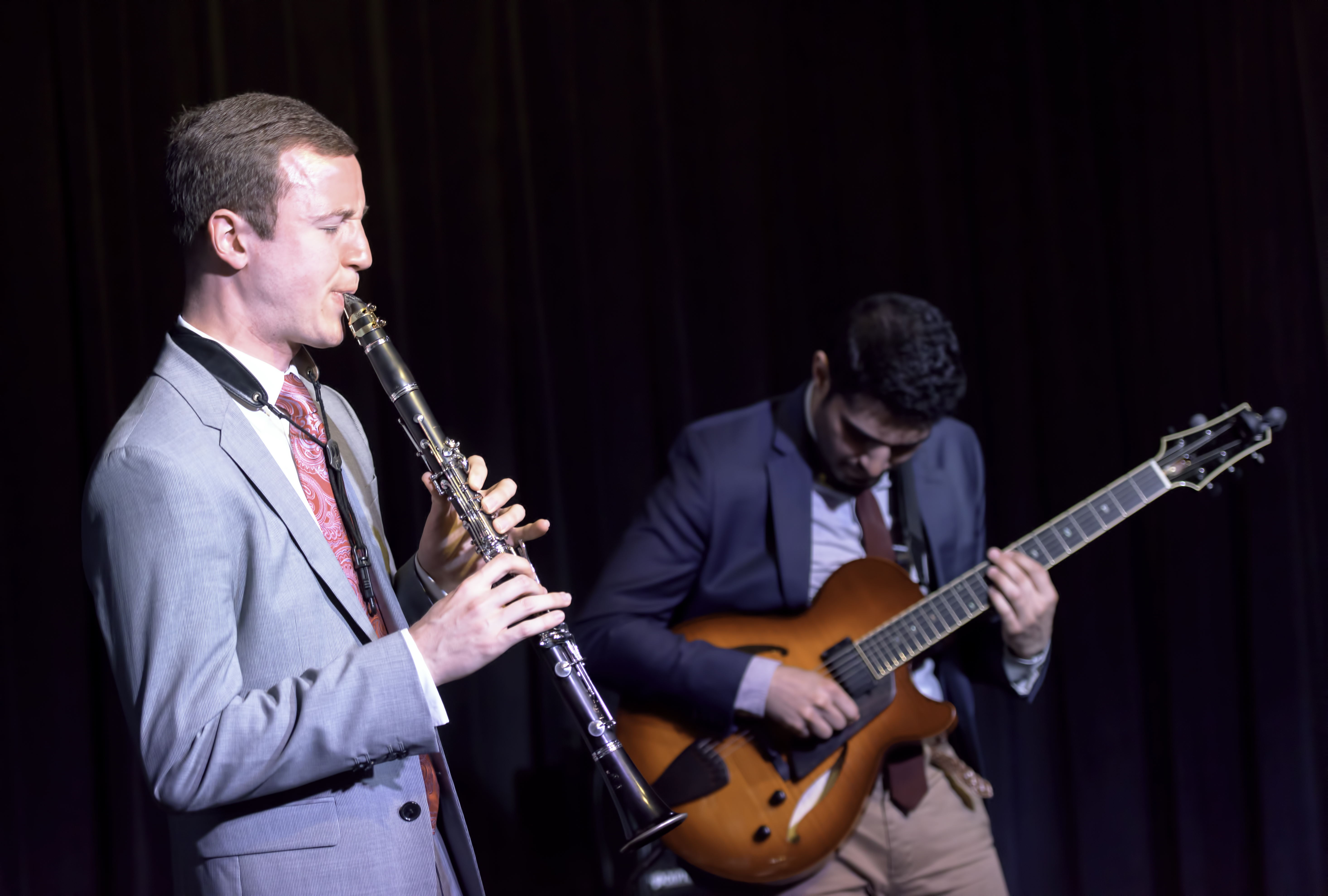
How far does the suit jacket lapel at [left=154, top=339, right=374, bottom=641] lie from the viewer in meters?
1.38

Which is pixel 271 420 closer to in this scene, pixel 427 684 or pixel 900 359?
pixel 427 684

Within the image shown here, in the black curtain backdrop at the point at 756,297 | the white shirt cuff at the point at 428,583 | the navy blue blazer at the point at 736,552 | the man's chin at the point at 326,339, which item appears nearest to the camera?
the man's chin at the point at 326,339

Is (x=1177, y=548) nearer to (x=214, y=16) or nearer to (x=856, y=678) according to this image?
(x=856, y=678)

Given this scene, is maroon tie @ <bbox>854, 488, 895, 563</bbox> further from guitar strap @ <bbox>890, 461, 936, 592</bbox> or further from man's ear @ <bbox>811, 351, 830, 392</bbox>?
man's ear @ <bbox>811, 351, 830, 392</bbox>

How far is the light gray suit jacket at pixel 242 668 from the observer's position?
124 centimetres

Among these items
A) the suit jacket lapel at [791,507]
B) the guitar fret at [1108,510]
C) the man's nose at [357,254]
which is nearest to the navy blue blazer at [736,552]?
the suit jacket lapel at [791,507]

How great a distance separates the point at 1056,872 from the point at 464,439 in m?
2.66

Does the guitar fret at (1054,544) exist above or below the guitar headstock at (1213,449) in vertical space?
below

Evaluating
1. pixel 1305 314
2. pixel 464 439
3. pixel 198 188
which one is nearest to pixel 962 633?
pixel 464 439

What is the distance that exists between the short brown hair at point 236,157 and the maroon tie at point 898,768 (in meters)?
1.68

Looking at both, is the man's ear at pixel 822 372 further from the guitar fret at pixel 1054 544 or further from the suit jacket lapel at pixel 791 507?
the guitar fret at pixel 1054 544

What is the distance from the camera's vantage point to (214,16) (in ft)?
9.77

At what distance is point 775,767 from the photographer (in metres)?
2.34

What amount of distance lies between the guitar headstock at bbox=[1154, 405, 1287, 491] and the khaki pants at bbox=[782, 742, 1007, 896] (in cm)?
104
